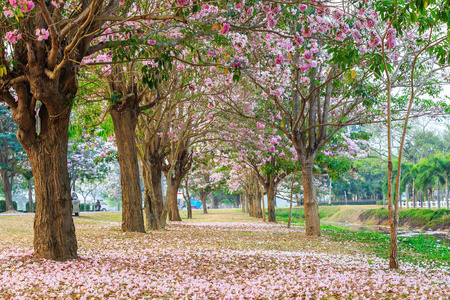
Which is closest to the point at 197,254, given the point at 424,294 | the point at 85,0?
the point at 424,294

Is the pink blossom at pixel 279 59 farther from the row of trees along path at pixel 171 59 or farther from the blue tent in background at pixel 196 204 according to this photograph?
the blue tent in background at pixel 196 204

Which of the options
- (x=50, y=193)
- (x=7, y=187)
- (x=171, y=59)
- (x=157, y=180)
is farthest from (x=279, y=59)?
(x=7, y=187)

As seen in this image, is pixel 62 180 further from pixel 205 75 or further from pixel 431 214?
pixel 431 214

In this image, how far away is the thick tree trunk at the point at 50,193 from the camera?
6.19m

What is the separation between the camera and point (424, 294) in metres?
4.95

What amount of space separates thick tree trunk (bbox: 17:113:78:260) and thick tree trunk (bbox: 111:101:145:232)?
5124 millimetres

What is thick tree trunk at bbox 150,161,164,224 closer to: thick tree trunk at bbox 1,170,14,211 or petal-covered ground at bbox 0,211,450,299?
petal-covered ground at bbox 0,211,450,299

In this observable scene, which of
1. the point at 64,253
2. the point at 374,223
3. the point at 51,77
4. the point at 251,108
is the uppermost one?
the point at 251,108

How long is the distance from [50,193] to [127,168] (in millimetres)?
5374

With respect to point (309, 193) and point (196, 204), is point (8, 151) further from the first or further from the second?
point (196, 204)

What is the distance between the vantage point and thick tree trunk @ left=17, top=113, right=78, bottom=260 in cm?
619

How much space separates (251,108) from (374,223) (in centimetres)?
2323

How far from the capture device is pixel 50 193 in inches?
245

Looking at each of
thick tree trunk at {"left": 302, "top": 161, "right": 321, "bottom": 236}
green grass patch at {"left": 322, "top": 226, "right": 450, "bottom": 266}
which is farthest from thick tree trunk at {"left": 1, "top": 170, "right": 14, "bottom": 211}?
green grass patch at {"left": 322, "top": 226, "right": 450, "bottom": 266}
